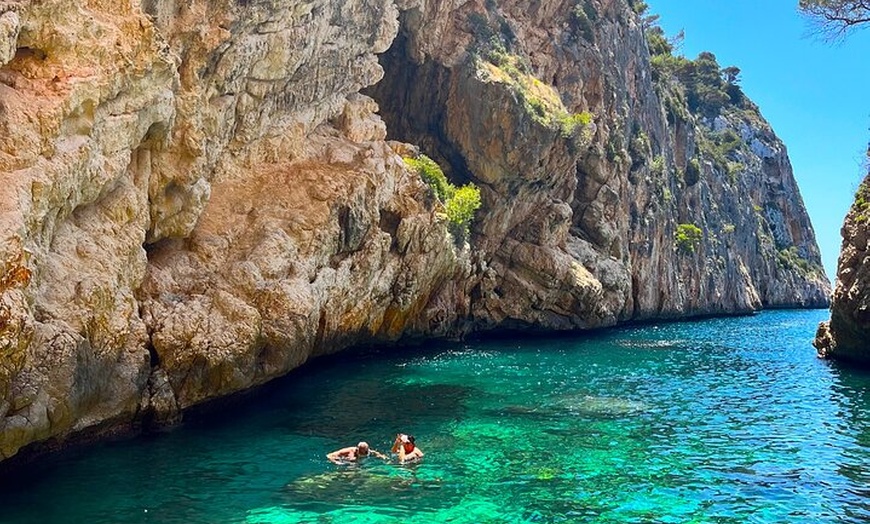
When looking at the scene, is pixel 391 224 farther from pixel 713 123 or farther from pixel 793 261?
pixel 793 261

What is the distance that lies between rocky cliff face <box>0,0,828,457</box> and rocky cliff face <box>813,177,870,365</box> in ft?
54.7

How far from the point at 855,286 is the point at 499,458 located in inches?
802

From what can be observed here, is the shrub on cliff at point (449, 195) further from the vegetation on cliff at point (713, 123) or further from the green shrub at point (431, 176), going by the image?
the vegetation on cliff at point (713, 123)

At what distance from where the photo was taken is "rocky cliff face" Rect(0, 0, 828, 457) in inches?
534

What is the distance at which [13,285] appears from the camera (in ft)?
37.6

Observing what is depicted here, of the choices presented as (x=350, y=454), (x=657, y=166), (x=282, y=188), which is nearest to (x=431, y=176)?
(x=282, y=188)

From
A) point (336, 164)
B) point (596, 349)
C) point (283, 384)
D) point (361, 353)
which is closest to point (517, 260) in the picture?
point (596, 349)

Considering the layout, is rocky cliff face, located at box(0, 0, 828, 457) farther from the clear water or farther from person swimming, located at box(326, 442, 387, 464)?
person swimming, located at box(326, 442, 387, 464)

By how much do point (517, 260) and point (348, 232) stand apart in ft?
66.2

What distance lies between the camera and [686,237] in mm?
68812

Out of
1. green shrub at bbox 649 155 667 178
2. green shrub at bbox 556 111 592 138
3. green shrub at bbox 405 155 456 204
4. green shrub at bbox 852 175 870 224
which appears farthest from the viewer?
green shrub at bbox 649 155 667 178

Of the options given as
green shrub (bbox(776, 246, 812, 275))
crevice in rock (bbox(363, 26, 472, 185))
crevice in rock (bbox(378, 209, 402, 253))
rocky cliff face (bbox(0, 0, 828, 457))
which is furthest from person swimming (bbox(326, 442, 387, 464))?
green shrub (bbox(776, 246, 812, 275))

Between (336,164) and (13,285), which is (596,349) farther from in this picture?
(13,285)

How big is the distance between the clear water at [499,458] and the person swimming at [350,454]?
0.31 m
